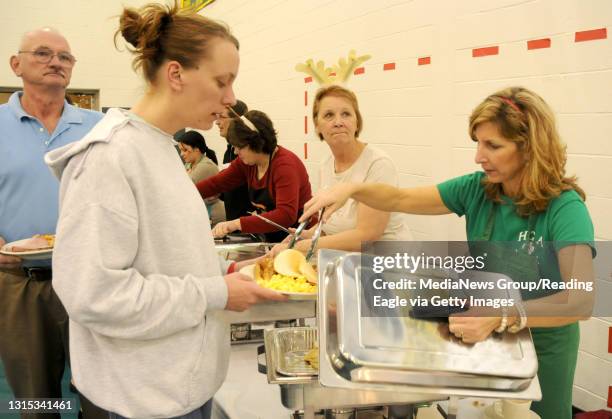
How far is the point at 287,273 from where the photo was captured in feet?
4.62

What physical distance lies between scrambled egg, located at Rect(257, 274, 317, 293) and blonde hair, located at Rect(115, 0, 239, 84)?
1.85 feet

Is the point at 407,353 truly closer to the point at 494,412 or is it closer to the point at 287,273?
the point at 494,412

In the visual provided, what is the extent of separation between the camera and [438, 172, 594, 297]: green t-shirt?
1210 mm

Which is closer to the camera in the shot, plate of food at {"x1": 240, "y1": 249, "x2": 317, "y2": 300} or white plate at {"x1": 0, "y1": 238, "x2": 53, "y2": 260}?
plate of food at {"x1": 240, "y1": 249, "x2": 317, "y2": 300}

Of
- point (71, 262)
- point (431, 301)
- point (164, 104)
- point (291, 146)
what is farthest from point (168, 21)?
point (291, 146)

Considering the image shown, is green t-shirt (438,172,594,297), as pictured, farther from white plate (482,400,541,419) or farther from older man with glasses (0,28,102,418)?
older man with glasses (0,28,102,418)

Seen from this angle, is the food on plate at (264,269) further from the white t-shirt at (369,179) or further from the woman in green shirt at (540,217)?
the white t-shirt at (369,179)

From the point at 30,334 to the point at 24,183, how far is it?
0.56 m

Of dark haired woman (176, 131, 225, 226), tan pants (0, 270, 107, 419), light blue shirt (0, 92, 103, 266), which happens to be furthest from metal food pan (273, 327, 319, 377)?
dark haired woman (176, 131, 225, 226)

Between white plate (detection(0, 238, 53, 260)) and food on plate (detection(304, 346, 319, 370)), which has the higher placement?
white plate (detection(0, 238, 53, 260))

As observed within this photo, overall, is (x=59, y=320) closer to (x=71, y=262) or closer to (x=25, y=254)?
(x=25, y=254)

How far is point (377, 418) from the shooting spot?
1.19 m

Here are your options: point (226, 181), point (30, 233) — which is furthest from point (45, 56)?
point (226, 181)

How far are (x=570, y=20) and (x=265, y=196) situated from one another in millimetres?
1515
